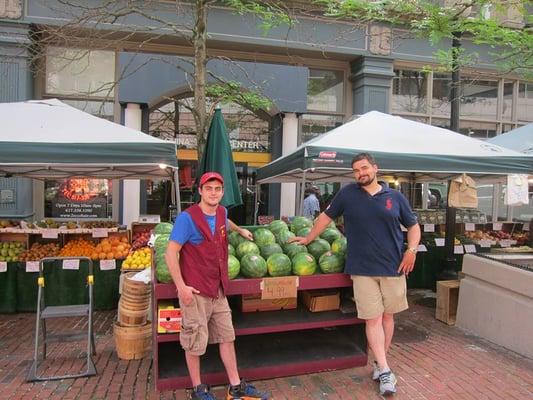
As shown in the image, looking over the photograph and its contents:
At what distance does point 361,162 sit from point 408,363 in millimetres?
2245

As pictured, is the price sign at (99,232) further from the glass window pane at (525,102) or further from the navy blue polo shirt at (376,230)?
the glass window pane at (525,102)

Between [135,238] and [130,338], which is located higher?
[135,238]

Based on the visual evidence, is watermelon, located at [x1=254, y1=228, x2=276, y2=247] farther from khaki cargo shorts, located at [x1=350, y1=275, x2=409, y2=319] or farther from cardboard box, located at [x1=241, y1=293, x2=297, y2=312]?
khaki cargo shorts, located at [x1=350, y1=275, x2=409, y2=319]

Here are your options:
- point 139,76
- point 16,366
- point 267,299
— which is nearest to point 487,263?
point 267,299

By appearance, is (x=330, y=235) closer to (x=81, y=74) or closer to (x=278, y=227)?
(x=278, y=227)

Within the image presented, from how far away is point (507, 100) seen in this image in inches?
522

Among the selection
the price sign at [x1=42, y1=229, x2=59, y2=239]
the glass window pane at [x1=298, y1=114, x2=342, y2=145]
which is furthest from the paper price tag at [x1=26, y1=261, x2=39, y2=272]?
the glass window pane at [x1=298, y1=114, x2=342, y2=145]

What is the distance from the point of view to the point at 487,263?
529 cm

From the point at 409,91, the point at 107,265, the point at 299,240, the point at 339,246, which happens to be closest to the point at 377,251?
the point at 339,246

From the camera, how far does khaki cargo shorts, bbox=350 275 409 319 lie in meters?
A: 3.86

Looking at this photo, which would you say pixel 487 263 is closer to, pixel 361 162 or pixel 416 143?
pixel 416 143

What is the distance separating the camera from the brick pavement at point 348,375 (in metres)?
3.84

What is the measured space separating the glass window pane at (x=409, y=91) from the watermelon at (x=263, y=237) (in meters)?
9.06

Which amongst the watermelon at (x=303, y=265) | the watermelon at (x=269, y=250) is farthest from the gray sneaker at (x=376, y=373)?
the watermelon at (x=269, y=250)
